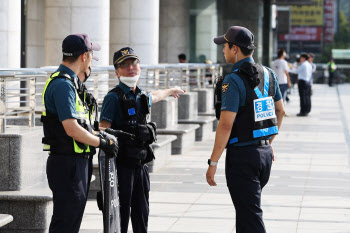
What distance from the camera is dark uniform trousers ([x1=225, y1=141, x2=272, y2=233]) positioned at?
6273 millimetres

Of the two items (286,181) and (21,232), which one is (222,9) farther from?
(21,232)

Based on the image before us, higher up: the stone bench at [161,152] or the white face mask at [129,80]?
the white face mask at [129,80]

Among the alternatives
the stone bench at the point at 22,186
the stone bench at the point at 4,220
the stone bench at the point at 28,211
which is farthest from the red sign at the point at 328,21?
the stone bench at the point at 4,220

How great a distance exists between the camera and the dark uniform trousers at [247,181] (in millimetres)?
6273

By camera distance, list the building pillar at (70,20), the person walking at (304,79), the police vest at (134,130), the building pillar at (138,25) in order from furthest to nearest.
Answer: the person walking at (304,79) < the building pillar at (138,25) < the building pillar at (70,20) < the police vest at (134,130)

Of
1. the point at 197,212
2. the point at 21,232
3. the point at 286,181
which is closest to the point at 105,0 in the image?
the point at 286,181

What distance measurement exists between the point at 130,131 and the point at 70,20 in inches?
383

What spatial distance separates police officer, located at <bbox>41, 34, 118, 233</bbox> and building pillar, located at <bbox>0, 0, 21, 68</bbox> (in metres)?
6.32

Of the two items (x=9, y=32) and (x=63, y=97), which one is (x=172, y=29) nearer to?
(x=9, y=32)

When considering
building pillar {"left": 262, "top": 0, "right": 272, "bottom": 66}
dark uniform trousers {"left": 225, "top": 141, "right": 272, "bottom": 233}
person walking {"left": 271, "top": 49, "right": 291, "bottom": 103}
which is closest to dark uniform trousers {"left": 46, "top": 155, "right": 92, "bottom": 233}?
dark uniform trousers {"left": 225, "top": 141, "right": 272, "bottom": 233}

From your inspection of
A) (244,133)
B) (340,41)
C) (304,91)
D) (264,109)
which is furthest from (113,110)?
(340,41)

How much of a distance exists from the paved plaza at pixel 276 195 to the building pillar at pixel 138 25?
3384mm

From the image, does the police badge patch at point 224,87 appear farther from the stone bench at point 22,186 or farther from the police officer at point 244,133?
the stone bench at point 22,186

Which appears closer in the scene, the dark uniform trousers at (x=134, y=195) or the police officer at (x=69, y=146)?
the police officer at (x=69, y=146)
